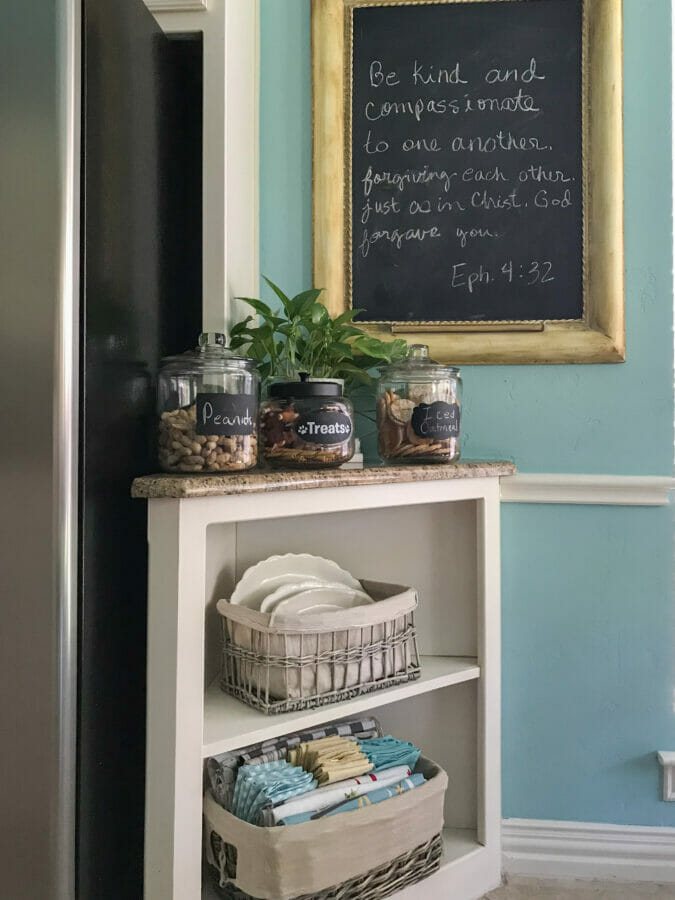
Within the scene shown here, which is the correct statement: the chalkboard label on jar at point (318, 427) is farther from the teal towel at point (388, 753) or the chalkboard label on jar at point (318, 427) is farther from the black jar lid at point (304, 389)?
the teal towel at point (388, 753)

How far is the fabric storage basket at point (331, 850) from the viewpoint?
3.43 feet

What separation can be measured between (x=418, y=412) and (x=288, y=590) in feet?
1.26

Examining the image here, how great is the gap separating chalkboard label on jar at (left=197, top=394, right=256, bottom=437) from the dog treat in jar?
108 millimetres

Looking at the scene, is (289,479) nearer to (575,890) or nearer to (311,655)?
(311,655)

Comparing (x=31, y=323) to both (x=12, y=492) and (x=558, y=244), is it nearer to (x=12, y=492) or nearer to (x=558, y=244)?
(x=12, y=492)

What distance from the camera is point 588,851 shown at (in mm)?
1473

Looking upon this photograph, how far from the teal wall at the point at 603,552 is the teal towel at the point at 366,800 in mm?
393

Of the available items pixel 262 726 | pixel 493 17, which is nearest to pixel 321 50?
pixel 493 17

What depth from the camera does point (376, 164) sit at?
1.53m

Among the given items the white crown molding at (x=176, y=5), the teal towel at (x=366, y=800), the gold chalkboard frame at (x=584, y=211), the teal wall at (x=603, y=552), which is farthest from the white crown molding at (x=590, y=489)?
the white crown molding at (x=176, y=5)

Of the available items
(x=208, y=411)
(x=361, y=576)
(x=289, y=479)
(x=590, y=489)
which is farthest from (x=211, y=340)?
(x=590, y=489)

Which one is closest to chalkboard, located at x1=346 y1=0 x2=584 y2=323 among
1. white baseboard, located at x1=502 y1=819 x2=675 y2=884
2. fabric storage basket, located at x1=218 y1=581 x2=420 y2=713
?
fabric storage basket, located at x1=218 y1=581 x2=420 y2=713

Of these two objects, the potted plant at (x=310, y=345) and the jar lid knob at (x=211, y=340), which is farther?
the potted plant at (x=310, y=345)

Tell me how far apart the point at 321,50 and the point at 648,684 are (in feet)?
4.82
